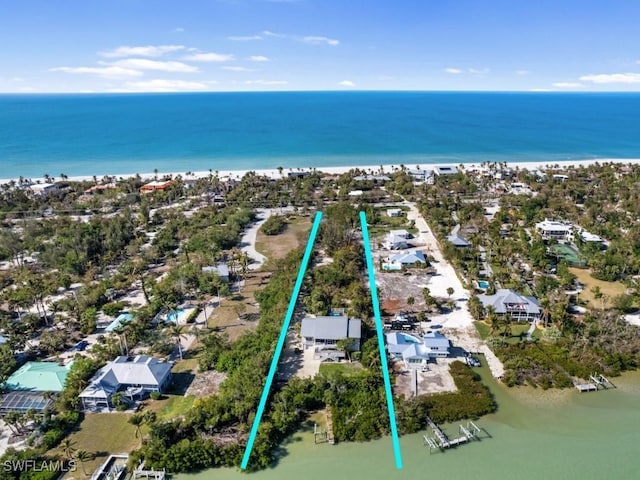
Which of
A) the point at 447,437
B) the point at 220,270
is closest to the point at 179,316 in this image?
the point at 220,270

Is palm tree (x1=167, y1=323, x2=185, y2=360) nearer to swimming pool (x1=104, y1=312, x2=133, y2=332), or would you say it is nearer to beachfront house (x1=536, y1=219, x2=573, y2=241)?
swimming pool (x1=104, y1=312, x2=133, y2=332)

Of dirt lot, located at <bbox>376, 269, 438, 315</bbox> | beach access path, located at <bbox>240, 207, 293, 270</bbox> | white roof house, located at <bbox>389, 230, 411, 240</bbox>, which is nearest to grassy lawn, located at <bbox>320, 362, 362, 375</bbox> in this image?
dirt lot, located at <bbox>376, 269, 438, 315</bbox>

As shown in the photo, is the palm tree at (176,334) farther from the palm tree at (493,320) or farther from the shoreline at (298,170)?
the shoreline at (298,170)

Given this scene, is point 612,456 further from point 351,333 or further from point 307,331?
point 307,331

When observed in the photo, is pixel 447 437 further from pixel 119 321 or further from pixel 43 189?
pixel 43 189


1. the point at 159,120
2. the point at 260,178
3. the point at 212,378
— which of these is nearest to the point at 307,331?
the point at 212,378
